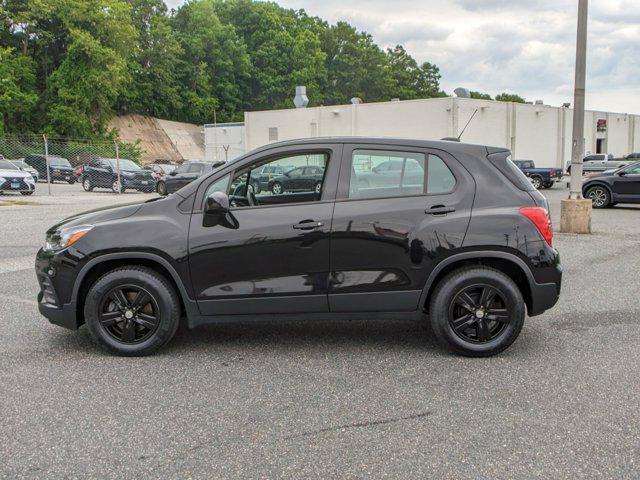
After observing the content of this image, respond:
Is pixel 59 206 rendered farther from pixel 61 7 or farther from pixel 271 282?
pixel 61 7

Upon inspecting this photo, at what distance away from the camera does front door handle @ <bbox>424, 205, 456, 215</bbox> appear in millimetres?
4594

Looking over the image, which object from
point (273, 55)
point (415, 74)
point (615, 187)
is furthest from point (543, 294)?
point (415, 74)

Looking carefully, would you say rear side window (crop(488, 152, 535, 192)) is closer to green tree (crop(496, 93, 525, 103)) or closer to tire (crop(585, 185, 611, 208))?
tire (crop(585, 185, 611, 208))

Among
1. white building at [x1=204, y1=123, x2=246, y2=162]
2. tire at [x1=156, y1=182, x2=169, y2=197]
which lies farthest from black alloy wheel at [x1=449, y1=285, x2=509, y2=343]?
white building at [x1=204, y1=123, x2=246, y2=162]

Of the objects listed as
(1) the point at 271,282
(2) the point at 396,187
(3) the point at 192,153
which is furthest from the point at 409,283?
(3) the point at 192,153

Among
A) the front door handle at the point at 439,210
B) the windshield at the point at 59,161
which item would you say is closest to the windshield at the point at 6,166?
the windshield at the point at 59,161

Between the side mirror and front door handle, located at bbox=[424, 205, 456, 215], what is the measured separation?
4.86 ft

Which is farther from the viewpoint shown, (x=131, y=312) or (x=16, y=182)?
(x=16, y=182)

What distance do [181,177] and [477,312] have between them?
913 inches

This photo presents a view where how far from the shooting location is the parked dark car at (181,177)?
26.3 metres

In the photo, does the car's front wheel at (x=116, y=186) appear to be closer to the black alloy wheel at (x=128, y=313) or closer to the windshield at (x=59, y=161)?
the windshield at (x=59, y=161)

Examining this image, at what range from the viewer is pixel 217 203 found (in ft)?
14.6

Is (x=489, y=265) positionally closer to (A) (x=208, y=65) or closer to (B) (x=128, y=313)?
(B) (x=128, y=313)

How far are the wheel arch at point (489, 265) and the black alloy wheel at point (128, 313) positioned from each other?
2059 millimetres
